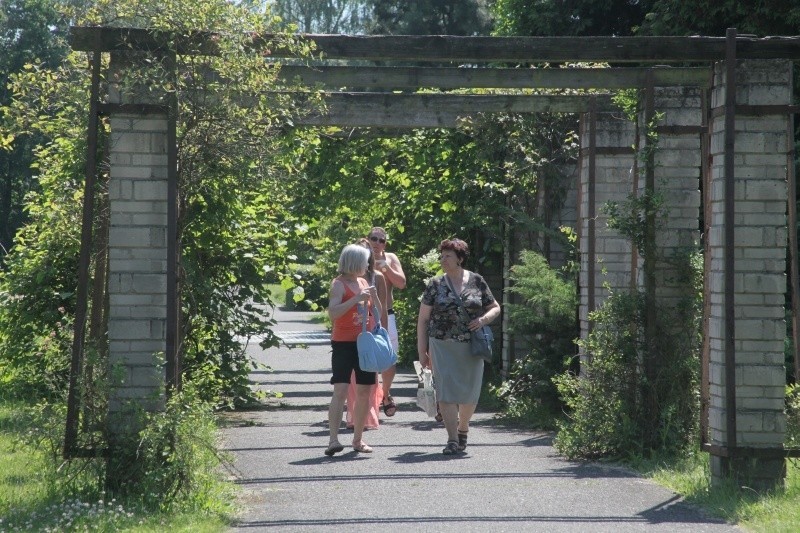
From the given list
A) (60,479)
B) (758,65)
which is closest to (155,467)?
(60,479)

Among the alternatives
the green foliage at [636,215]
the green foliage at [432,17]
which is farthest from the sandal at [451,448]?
the green foliage at [432,17]

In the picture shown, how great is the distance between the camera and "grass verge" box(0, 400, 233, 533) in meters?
6.67

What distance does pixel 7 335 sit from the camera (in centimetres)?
1261

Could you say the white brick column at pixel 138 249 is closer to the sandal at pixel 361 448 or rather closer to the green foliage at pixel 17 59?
Answer: the sandal at pixel 361 448

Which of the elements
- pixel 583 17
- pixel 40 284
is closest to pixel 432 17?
pixel 583 17

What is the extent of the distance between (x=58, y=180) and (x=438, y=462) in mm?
4668

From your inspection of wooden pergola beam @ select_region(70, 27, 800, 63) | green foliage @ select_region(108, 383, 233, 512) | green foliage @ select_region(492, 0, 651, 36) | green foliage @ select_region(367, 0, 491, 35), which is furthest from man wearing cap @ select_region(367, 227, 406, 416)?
green foliage @ select_region(367, 0, 491, 35)

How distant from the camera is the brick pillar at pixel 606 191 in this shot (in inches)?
466

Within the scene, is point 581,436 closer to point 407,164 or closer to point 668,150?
point 668,150

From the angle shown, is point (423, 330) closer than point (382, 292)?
Yes

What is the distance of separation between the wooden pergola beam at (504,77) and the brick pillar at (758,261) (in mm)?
1748

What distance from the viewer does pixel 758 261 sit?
793cm

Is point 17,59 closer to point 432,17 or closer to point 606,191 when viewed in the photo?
point 432,17

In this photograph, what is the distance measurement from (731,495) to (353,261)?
347 centimetres
